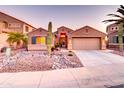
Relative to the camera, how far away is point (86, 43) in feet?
79.7

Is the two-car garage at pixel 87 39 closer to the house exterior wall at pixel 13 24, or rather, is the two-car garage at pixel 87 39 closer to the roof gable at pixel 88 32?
the roof gable at pixel 88 32

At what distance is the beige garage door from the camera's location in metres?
24.2

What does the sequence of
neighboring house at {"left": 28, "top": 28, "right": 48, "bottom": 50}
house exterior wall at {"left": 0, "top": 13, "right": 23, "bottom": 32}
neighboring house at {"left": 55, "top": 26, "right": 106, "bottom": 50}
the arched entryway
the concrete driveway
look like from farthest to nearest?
the arched entryway < house exterior wall at {"left": 0, "top": 13, "right": 23, "bottom": 32} < neighboring house at {"left": 55, "top": 26, "right": 106, "bottom": 50} < neighboring house at {"left": 28, "top": 28, "right": 48, "bottom": 50} < the concrete driveway

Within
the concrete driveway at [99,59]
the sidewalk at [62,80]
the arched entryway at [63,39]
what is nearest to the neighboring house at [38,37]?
the arched entryway at [63,39]

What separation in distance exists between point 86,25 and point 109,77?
661 inches

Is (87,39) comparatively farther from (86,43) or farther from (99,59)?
(99,59)

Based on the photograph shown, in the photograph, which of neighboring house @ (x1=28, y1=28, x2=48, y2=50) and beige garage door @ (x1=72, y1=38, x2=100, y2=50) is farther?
beige garage door @ (x1=72, y1=38, x2=100, y2=50)

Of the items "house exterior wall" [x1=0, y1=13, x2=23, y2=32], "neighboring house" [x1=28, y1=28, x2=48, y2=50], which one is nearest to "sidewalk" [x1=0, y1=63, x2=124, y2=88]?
"neighboring house" [x1=28, y1=28, x2=48, y2=50]

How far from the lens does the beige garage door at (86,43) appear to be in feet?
79.3

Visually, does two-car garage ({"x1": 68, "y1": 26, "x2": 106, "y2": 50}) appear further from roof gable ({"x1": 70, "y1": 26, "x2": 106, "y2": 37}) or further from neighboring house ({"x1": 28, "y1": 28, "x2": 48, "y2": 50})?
neighboring house ({"x1": 28, "y1": 28, "x2": 48, "y2": 50})

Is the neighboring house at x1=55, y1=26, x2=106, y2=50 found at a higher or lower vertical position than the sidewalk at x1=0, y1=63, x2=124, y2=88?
higher

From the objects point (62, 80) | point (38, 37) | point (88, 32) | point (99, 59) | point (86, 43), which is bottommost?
point (62, 80)

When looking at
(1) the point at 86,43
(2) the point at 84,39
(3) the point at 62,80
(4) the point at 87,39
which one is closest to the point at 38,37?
(2) the point at 84,39
